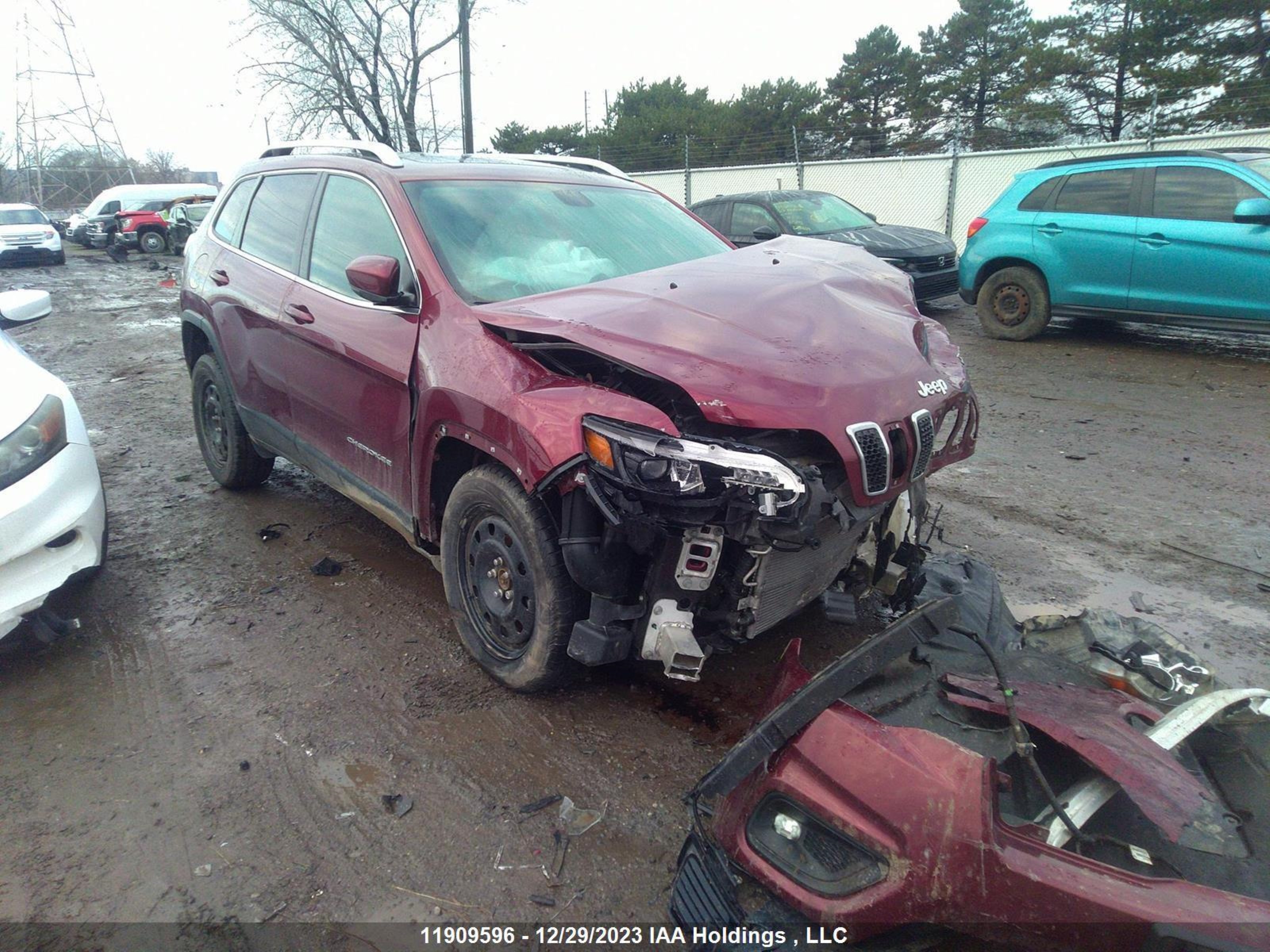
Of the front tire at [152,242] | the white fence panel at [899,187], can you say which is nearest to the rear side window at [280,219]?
the white fence panel at [899,187]

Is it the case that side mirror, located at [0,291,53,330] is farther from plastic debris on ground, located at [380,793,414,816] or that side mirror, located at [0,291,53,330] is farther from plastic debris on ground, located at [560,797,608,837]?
plastic debris on ground, located at [560,797,608,837]

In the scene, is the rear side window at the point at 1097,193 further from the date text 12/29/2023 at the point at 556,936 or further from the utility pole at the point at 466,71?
the utility pole at the point at 466,71

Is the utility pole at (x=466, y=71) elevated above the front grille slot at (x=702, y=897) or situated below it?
above

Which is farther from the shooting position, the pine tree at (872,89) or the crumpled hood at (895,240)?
the pine tree at (872,89)

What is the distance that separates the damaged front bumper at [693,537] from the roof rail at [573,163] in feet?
7.99

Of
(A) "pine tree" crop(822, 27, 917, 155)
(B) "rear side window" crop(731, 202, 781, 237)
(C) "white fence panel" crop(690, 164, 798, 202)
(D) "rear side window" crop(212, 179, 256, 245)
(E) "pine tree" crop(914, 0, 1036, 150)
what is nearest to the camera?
(D) "rear side window" crop(212, 179, 256, 245)

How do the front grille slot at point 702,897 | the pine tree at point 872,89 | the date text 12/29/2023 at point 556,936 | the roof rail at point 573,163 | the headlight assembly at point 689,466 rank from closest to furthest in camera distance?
the front grille slot at point 702,897, the date text 12/29/2023 at point 556,936, the headlight assembly at point 689,466, the roof rail at point 573,163, the pine tree at point 872,89

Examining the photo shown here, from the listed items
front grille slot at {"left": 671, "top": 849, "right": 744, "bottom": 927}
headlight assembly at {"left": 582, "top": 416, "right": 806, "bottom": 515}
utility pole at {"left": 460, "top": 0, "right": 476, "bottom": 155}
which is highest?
utility pole at {"left": 460, "top": 0, "right": 476, "bottom": 155}

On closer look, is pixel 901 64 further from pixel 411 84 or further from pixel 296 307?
pixel 296 307

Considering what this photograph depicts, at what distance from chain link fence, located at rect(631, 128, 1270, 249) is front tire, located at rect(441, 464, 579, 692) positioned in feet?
36.6

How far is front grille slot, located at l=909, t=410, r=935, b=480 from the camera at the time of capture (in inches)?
98.3

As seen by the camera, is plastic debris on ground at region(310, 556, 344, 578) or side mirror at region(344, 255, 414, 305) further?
plastic debris on ground at region(310, 556, 344, 578)

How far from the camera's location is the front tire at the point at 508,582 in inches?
105

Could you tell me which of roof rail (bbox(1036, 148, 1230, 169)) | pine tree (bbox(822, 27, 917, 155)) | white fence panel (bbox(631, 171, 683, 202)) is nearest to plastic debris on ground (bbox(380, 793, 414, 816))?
roof rail (bbox(1036, 148, 1230, 169))
